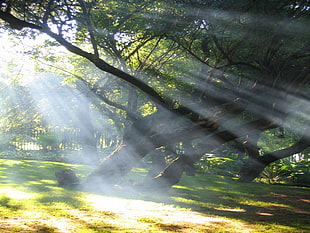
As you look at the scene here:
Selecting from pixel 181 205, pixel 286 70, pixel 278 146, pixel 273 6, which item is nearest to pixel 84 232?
pixel 181 205

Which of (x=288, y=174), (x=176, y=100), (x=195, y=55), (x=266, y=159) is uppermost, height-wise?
(x=195, y=55)

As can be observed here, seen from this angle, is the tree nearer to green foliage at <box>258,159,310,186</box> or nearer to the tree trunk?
the tree trunk

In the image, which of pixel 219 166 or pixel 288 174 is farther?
pixel 219 166

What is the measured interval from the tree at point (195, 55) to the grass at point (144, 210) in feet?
4.91

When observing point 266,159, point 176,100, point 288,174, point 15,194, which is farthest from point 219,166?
point 15,194

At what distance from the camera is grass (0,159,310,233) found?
20.6 ft

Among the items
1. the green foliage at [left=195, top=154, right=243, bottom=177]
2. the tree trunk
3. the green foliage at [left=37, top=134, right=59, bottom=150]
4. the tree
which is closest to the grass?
the tree

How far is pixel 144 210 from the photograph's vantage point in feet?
26.4

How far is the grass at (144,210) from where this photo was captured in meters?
6.27

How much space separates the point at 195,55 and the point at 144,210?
447cm

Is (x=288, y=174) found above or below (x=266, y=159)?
below

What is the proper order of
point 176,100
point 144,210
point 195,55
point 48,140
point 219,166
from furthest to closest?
point 48,140 → point 219,166 → point 176,100 → point 195,55 → point 144,210

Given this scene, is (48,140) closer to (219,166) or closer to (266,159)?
(219,166)

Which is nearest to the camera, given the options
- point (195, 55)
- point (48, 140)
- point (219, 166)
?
point (195, 55)
